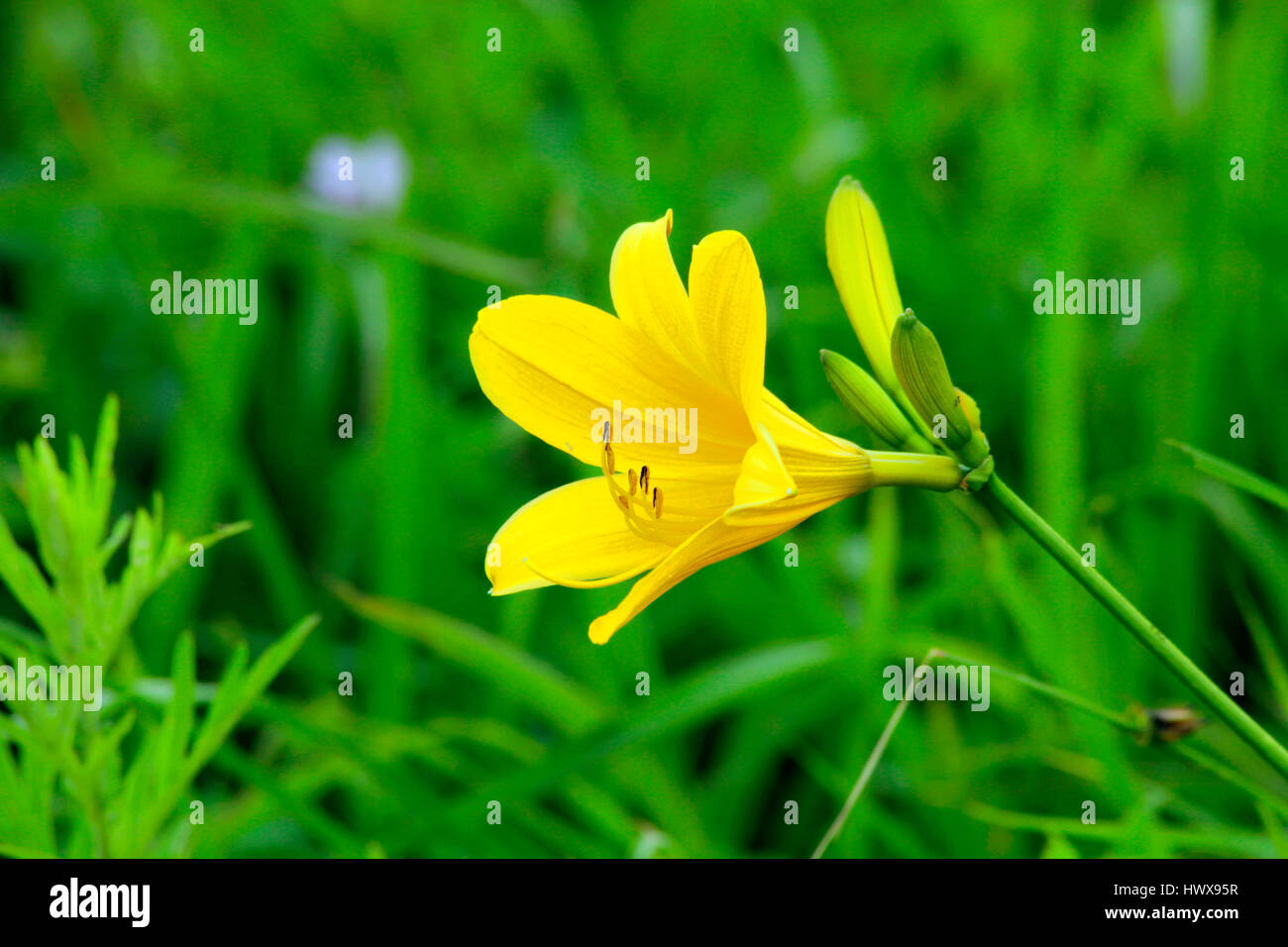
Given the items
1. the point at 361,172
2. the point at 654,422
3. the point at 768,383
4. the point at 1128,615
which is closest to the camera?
the point at 1128,615

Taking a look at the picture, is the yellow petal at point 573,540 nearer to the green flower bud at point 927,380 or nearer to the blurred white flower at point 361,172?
the green flower bud at point 927,380

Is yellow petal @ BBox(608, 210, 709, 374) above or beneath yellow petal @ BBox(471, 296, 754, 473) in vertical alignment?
above

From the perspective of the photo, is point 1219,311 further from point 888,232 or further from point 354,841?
point 354,841

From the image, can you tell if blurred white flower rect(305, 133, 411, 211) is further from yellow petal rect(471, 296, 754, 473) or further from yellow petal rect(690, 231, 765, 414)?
yellow petal rect(690, 231, 765, 414)

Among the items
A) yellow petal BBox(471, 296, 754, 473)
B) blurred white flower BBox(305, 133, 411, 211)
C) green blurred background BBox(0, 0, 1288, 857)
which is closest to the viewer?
yellow petal BBox(471, 296, 754, 473)

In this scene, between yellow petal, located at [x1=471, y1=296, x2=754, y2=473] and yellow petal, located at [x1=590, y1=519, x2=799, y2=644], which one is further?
yellow petal, located at [x1=471, y1=296, x2=754, y2=473]

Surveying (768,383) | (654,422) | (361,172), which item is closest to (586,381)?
(654,422)

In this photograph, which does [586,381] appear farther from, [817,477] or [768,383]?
[768,383]

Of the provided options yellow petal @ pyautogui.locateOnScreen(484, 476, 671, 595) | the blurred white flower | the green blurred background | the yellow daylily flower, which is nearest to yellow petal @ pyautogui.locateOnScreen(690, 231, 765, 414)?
the yellow daylily flower
